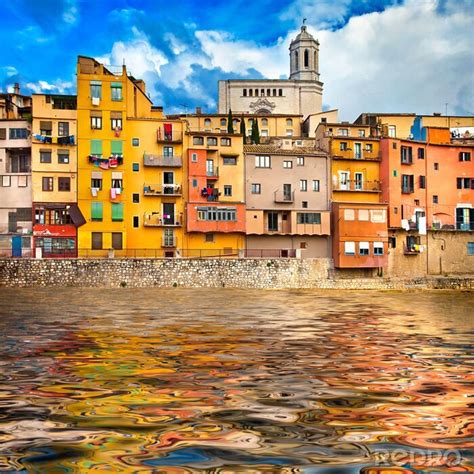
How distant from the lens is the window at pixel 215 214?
5778 centimetres

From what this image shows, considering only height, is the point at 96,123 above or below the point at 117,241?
above

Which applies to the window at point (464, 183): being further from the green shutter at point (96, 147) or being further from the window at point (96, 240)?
the window at point (96, 240)

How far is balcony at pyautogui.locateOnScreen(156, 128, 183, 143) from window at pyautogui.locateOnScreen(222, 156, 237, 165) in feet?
15.0

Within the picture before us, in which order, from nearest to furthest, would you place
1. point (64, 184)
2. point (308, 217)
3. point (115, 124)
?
point (64, 184), point (115, 124), point (308, 217)

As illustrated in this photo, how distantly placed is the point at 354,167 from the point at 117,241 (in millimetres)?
24775

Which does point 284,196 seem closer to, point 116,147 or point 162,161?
point 162,161

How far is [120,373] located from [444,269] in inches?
2272

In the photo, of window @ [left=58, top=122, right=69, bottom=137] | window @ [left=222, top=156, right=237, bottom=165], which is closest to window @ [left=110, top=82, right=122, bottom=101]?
window @ [left=58, top=122, right=69, bottom=137]

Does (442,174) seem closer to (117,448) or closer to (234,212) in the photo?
(234,212)

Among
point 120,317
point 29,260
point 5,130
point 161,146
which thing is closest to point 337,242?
point 161,146

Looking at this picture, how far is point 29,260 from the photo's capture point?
4822cm

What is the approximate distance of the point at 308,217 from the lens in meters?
59.7

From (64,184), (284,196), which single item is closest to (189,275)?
(284,196)

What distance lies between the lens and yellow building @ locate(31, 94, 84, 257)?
5584cm
